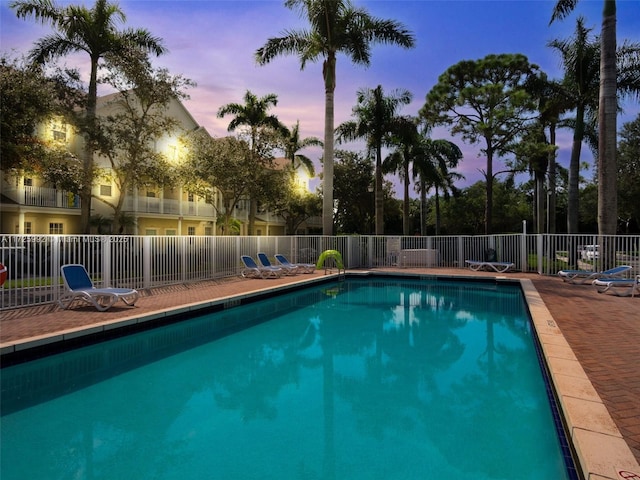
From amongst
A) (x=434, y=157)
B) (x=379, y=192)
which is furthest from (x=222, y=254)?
(x=434, y=157)

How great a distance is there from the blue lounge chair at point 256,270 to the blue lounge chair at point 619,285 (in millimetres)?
10370

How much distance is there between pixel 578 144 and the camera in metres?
19.6

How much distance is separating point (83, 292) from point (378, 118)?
18771mm

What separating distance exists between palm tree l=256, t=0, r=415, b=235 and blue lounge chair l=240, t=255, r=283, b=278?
18.0 ft

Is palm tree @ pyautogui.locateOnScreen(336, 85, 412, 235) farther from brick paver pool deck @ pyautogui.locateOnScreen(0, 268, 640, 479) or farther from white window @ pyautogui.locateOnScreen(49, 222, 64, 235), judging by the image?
white window @ pyautogui.locateOnScreen(49, 222, 64, 235)

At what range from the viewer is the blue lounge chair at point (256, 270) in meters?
15.2

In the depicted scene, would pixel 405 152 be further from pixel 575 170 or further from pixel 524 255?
pixel 524 255

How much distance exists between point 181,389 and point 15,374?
2.35m

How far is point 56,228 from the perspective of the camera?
21.9 meters

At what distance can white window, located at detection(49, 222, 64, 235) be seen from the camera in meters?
21.6

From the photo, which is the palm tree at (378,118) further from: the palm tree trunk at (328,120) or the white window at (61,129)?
the white window at (61,129)

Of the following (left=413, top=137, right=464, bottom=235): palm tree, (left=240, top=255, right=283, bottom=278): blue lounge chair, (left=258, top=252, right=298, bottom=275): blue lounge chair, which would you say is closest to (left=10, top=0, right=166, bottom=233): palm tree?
(left=240, top=255, right=283, bottom=278): blue lounge chair

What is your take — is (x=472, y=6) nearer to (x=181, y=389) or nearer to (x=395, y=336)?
(x=395, y=336)

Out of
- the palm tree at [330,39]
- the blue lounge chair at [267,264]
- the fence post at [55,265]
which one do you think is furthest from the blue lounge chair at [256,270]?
the fence post at [55,265]
